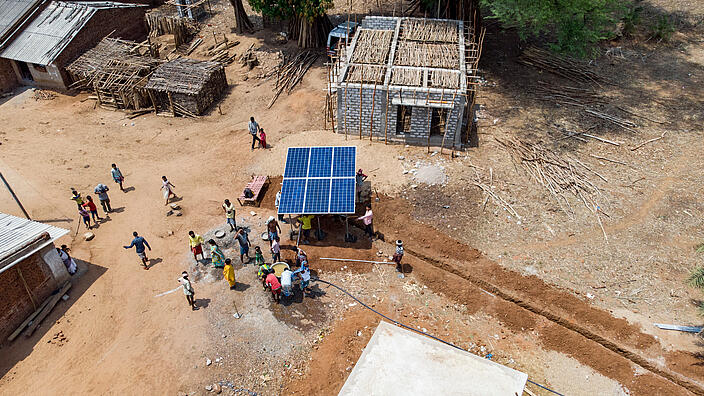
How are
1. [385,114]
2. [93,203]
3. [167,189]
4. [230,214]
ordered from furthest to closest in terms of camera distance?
[385,114]
[167,189]
[93,203]
[230,214]

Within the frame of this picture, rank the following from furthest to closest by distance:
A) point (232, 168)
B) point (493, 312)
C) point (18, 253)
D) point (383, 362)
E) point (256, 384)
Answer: point (232, 168), point (493, 312), point (18, 253), point (256, 384), point (383, 362)

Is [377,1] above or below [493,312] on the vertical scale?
above

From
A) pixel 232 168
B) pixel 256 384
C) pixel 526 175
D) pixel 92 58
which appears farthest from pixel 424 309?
pixel 92 58

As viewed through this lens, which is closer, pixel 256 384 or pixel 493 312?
pixel 256 384

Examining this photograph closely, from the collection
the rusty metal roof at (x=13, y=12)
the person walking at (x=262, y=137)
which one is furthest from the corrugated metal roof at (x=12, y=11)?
the person walking at (x=262, y=137)

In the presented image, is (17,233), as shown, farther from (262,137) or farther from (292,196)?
(262,137)

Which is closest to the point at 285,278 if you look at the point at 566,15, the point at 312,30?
the point at 566,15

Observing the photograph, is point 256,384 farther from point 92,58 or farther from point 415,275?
point 92,58
